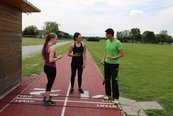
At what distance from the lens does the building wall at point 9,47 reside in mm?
9078

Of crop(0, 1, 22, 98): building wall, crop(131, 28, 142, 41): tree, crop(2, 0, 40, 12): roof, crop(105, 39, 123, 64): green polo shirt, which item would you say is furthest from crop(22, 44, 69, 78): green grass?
crop(131, 28, 142, 41): tree

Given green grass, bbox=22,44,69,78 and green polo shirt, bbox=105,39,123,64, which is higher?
green polo shirt, bbox=105,39,123,64

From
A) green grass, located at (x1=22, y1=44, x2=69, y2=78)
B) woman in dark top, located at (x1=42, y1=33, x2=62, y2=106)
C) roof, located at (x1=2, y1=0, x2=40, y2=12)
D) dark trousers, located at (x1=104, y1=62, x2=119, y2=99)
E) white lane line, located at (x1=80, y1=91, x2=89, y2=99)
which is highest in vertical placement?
roof, located at (x1=2, y1=0, x2=40, y2=12)

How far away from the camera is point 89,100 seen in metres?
9.12

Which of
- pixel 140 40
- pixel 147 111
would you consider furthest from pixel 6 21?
pixel 140 40

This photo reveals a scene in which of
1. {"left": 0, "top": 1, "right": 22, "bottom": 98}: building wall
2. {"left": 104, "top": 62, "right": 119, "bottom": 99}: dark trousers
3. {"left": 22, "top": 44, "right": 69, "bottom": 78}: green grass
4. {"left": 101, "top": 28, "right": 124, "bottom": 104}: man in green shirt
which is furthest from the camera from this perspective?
{"left": 22, "top": 44, "right": 69, "bottom": 78}: green grass

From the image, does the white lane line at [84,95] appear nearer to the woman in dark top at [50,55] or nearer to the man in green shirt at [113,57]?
the man in green shirt at [113,57]

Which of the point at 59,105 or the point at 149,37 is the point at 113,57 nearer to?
the point at 59,105

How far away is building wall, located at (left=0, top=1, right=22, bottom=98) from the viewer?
357 inches

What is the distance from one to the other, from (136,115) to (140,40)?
14665 cm

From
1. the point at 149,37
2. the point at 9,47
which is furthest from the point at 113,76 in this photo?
the point at 149,37

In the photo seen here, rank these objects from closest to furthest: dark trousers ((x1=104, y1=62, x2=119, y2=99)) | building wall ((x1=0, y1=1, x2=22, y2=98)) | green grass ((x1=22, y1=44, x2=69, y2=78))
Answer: dark trousers ((x1=104, y1=62, x2=119, y2=99)) → building wall ((x1=0, y1=1, x2=22, y2=98)) → green grass ((x1=22, y1=44, x2=69, y2=78))

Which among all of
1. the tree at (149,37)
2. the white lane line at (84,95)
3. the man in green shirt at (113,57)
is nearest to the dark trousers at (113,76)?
the man in green shirt at (113,57)

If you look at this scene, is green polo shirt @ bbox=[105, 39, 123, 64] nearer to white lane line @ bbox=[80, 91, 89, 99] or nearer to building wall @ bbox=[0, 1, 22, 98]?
white lane line @ bbox=[80, 91, 89, 99]
